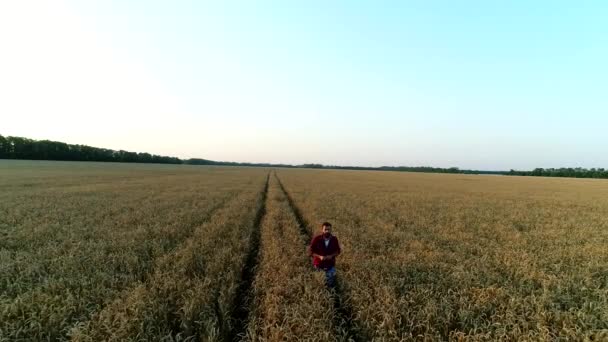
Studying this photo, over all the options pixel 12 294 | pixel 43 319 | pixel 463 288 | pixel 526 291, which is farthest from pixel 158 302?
pixel 526 291

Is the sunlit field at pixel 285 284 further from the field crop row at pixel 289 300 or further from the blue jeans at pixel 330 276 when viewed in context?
the blue jeans at pixel 330 276

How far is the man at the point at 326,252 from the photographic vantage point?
678 cm

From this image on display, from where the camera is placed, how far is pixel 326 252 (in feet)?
22.4

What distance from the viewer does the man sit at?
678 centimetres

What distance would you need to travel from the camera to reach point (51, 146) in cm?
11606

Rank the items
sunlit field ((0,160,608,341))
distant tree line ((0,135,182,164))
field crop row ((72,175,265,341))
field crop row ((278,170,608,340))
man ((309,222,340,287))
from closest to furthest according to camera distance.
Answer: field crop row ((72,175,265,341)) → sunlit field ((0,160,608,341)) → field crop row ((278,170,608,340)) → man ((309,222,340,287)) → distant tree line ((0,135,182,164))

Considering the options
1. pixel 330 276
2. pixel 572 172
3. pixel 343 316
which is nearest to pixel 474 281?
pixel 330 276

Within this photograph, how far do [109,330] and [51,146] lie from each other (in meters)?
147

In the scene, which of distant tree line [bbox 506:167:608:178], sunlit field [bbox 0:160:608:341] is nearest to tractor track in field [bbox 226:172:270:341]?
sunlit field [bbox 0:160:608:341]

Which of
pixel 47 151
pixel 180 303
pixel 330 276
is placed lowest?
pixel 180 303

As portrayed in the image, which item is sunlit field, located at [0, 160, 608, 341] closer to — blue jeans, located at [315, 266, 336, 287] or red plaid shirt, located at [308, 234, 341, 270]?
blue jeans, located at [315, 266, 336, 287]

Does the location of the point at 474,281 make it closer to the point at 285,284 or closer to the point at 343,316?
the point at 343,316

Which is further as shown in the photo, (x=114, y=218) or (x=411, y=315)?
(x=114, y=218)

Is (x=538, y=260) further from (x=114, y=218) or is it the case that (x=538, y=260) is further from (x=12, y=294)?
(x=114, y=218)
